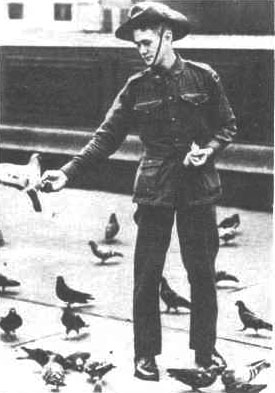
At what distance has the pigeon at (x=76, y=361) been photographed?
5.75m

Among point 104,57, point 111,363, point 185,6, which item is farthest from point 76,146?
point 111,363

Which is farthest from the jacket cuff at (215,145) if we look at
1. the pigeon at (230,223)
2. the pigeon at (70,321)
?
the pigeon at (230,223)

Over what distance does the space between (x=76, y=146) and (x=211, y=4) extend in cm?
271

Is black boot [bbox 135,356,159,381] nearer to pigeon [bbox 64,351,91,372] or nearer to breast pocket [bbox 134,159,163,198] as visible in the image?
pigeon [bbox 64,351,91,372]

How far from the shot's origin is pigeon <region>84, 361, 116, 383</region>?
545cm

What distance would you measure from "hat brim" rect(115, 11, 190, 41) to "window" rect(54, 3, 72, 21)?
836 centimetres

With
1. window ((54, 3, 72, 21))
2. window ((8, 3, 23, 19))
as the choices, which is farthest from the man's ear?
window ((8, 3, 23, 19))

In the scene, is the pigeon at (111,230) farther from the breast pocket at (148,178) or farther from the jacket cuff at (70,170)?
the breast pocket at (148,178)

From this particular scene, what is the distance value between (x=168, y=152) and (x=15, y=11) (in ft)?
29.2

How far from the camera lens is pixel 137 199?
5289mm

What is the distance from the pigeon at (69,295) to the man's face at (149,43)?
252 cm

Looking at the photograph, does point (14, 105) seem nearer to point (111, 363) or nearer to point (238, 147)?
point (238, 147)

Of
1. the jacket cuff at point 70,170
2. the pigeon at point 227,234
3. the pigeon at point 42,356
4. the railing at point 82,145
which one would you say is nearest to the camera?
the jacket cuff at point 70,170

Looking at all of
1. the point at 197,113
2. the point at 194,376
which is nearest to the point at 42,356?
the point at 194,376
